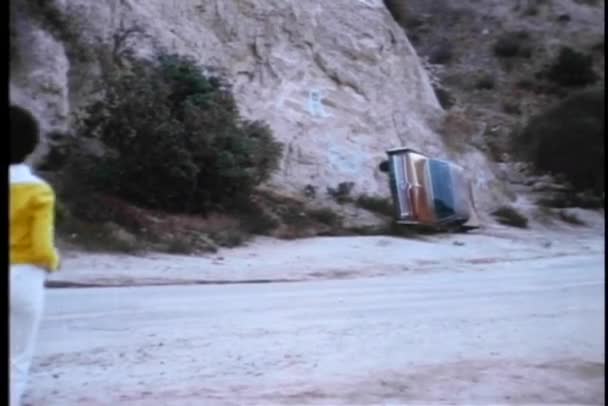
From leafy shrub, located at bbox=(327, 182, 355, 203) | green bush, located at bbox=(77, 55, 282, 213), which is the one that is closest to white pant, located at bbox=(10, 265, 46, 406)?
green bush, located at bbox=(77, 55, 282, 213)

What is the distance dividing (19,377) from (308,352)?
184 centimetres

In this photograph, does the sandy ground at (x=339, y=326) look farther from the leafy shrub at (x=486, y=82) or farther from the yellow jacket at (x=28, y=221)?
the leafy shrub at (x=486, y=82)

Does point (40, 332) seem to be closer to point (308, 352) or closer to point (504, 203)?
point (308, 352)

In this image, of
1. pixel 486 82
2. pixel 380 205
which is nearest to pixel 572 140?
pixel 380 205

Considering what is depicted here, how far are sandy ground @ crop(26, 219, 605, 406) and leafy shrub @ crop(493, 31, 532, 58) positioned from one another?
7.04ft

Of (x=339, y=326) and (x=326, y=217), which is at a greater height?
(x=326, y=217)

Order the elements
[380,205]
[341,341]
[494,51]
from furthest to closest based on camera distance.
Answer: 1. [494,51]
2. [380,205]
3. [341,341]

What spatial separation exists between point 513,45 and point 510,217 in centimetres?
207

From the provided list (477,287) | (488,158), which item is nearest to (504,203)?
(488,158)

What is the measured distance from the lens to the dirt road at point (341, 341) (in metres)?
5.29

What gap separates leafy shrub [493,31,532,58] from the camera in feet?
27.2

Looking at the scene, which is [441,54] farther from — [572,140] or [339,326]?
[339,326]

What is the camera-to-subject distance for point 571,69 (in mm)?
7121

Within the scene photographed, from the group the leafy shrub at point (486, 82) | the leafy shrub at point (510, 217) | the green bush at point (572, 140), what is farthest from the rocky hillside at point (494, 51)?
the leafy shrub at point (510, 217)
